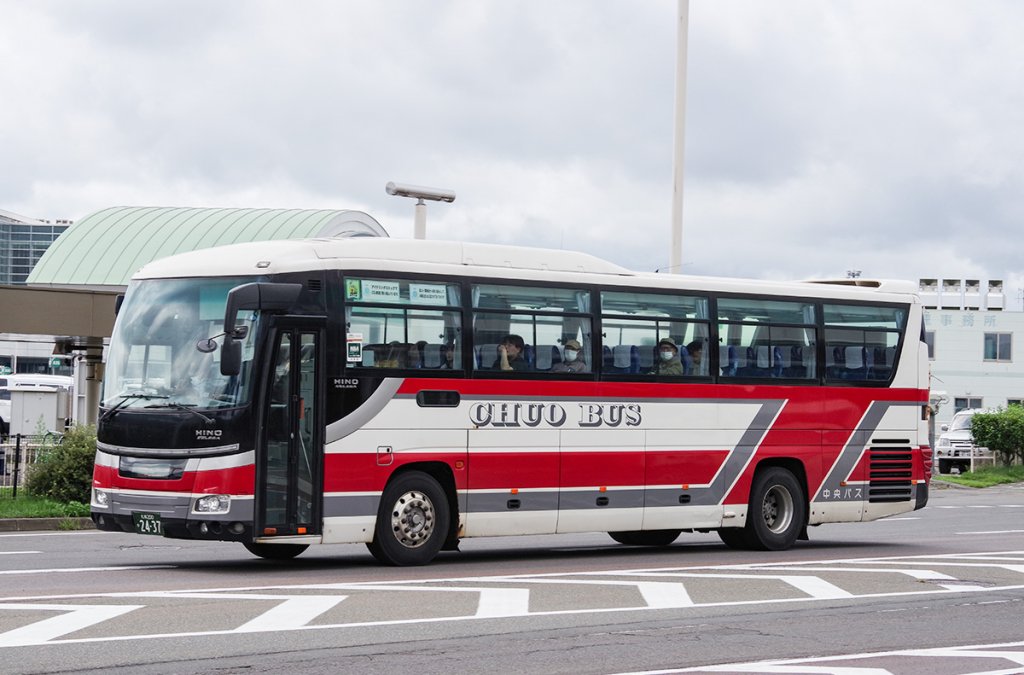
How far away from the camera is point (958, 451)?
177 ft

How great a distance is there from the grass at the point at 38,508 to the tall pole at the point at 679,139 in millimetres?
11947

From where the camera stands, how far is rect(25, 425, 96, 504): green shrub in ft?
80.3

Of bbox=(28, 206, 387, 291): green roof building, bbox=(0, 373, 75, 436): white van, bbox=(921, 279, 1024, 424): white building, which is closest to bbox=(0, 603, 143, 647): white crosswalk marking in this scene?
bbox=(28, 206, 387, 291): green roof building

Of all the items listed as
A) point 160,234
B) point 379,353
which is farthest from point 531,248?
point 160,234

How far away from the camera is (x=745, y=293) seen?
19.6m


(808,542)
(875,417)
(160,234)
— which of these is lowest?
(808,542)

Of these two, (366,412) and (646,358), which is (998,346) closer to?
(646,358)

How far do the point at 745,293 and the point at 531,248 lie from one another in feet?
11.1

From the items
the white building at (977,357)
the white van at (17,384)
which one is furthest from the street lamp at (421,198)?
the white building at (977,357)

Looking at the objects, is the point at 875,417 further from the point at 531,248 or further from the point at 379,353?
the point at 379,353

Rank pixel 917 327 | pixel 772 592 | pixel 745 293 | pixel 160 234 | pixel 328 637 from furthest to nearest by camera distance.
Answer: pixel 160 234
pixel 917 327
pixel 745 293
pixel 772 592
pixel 328 637

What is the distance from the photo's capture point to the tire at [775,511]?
19625 millimetres

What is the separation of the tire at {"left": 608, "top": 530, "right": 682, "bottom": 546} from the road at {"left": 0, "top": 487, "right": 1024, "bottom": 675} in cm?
156

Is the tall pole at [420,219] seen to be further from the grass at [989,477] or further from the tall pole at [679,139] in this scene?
the grass at [989,477]
